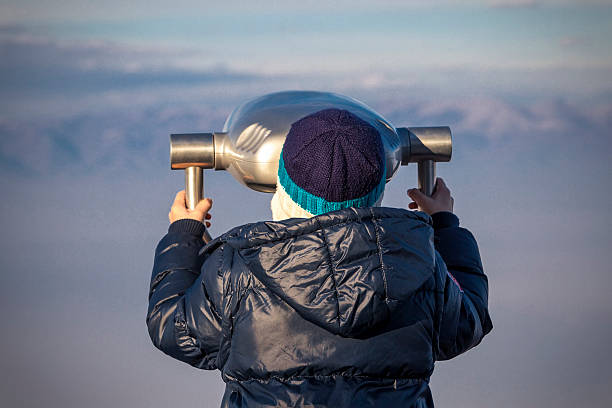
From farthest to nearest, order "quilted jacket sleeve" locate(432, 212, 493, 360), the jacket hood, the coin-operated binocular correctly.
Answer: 1. the coin-operated binocular
2. "quilted jacket sleeve" locate(432, 212, 493, 360)
3. the jacket hood

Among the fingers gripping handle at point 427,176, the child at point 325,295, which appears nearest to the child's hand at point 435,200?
the fingers gripping handle at point 427,176

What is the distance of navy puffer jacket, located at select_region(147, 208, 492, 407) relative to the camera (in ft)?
2.56

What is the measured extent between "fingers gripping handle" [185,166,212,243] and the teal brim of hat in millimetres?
288

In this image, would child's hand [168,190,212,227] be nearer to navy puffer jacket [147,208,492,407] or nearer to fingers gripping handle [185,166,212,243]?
fingers gripping handle [185,166,212,243]

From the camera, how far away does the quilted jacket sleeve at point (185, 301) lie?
853mm

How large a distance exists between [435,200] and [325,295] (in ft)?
1.29

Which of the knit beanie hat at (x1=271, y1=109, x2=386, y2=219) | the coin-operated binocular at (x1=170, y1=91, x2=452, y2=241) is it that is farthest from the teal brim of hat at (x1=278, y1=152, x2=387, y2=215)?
the coin-operated binocular at (x1=170, y1=91, x2=452, y2=241)

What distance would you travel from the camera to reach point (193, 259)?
984 mm

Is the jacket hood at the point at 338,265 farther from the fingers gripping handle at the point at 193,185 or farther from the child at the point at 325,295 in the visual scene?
the fingers gripping handle at the point at 193,185

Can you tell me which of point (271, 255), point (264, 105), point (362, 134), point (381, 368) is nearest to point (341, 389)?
point (381, 368)

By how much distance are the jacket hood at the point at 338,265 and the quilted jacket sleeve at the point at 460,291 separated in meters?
0.11

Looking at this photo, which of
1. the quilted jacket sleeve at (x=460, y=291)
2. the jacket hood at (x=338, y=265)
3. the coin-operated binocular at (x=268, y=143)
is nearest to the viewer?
the jacket hood at (x=338, y=265)

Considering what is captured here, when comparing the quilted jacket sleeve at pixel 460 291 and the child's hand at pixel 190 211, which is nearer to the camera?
the quilted jacket sleeve at pixel 460 291

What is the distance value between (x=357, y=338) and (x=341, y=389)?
0.05m
